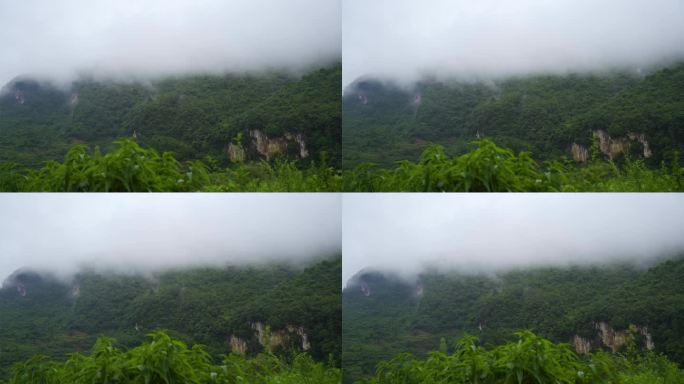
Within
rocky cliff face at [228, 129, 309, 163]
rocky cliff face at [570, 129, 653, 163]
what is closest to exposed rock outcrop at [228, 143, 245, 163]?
rocky cliff face at [228, 129, 309, 163]

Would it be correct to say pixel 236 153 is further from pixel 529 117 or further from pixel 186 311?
pixel 529 117

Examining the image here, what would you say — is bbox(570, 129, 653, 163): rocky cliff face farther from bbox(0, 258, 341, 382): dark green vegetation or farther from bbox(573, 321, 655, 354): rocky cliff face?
bbox(0, 258, 341, 382): dark green vegetation

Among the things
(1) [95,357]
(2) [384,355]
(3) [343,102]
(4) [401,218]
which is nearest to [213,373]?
(1) [95,357]

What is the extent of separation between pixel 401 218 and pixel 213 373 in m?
1.24

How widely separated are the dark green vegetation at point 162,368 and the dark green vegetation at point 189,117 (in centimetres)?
100

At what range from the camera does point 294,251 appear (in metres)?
4.13

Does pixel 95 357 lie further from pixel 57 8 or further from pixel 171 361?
Answer: pixel 57 8

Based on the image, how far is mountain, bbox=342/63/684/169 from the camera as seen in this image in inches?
156

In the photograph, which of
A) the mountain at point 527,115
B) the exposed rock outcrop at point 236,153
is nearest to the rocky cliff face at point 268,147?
the exposed rock outcrop at point 236,153

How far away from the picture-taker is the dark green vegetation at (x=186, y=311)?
155 inches

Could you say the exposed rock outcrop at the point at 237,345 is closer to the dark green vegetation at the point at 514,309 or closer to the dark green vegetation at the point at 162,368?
the dark green vegetation at the point at 162,368

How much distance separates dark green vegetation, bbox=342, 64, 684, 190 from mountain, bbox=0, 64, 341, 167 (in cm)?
19

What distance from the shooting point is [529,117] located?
405 centimetres

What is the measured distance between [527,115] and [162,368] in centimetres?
225
